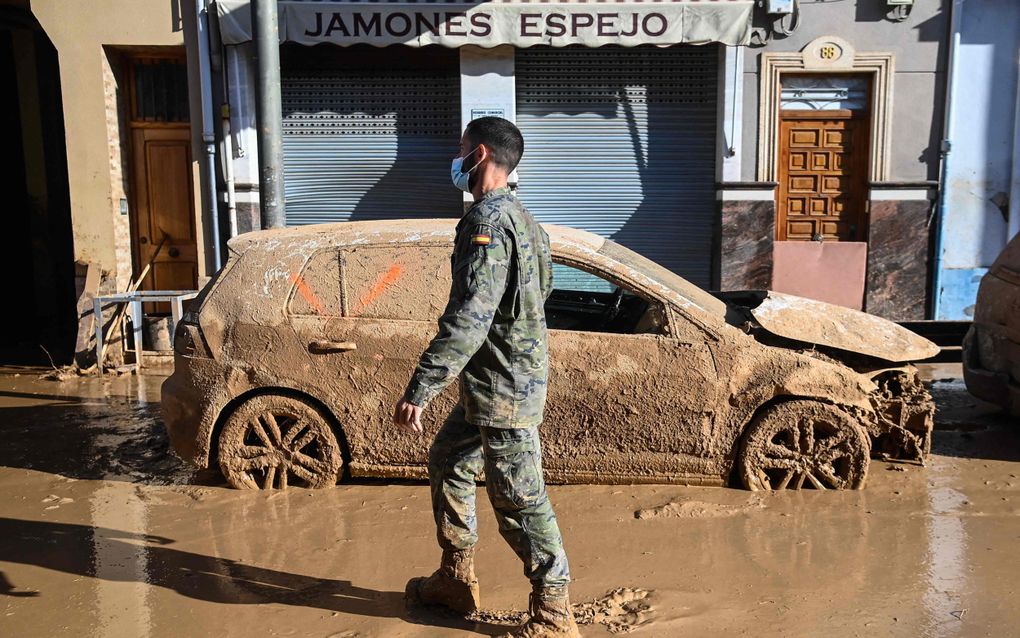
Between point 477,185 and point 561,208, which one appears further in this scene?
point 561,208

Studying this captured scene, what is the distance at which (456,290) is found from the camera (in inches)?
130

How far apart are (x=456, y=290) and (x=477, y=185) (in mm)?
445

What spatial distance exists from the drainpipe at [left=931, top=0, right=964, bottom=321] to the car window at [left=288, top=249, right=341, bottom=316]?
793 centimetres

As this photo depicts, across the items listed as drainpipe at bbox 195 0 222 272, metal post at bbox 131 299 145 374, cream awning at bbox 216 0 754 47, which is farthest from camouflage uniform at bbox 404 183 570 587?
drainpipe at bbox 195 0 222 272

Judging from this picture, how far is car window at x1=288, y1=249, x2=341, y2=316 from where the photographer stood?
5.16m

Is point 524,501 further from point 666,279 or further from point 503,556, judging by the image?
point 666,279

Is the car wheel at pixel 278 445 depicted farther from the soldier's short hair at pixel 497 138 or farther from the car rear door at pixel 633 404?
the soldier's short hair at pixel 497 138

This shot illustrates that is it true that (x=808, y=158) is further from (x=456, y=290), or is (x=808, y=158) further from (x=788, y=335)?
(x=456, y=290)

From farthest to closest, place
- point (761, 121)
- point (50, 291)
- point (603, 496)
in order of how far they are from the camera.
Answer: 1. point (50, 291)
2. point (761, 121)
3. point (603, 496)

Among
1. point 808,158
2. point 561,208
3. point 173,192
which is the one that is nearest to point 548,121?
point 561,208

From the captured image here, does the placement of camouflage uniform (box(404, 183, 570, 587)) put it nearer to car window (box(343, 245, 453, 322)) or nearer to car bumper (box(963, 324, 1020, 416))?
car window (box(343, 245, 453, 322))

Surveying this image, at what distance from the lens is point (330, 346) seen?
508 centimetres

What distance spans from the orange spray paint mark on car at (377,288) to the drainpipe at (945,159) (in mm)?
7709

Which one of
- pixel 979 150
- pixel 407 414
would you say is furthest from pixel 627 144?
pixel 407 414
